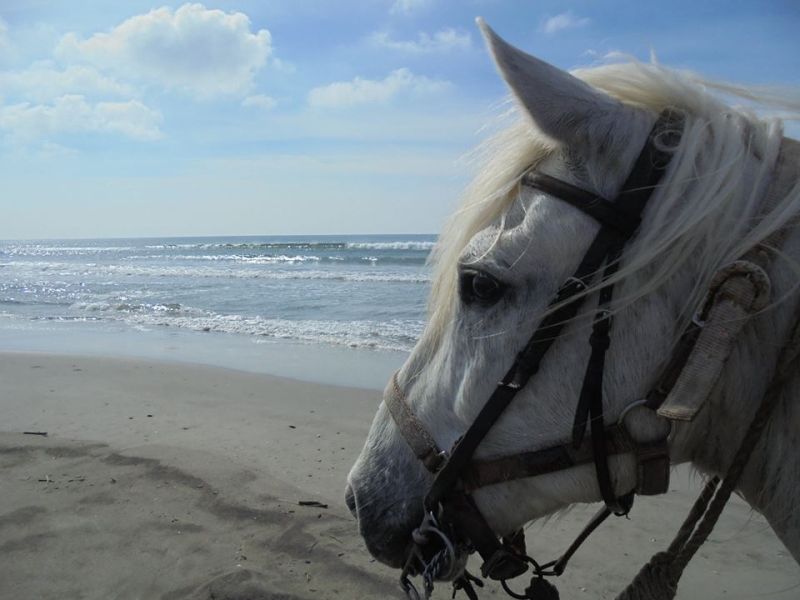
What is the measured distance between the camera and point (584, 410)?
3.62 ft

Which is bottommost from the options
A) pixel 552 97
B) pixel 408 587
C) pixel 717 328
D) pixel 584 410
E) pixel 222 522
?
pixel 222 522

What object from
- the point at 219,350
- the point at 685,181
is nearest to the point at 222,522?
the point at 685,181

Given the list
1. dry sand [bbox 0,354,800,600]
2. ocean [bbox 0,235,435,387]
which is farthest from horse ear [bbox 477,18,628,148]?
ocean [bbox 0,235,435,387]

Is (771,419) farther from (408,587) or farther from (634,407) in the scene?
(408,587)

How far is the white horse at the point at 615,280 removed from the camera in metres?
1.06

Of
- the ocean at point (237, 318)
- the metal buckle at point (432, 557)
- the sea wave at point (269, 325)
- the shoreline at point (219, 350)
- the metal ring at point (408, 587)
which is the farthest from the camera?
the sea wave at point (269, 325)

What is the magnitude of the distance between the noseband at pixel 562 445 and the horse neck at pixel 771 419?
0.15 m

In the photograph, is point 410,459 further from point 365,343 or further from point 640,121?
point 365,343

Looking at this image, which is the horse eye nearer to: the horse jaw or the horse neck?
the horse jaw

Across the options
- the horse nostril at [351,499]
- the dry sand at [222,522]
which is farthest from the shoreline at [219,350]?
the horse nostril at [351,499]

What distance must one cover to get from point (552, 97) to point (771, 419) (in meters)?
0.75

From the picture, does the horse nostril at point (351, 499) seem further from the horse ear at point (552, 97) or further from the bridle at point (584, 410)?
the horse ear at point (552, 97)

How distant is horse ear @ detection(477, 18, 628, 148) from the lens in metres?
1.11

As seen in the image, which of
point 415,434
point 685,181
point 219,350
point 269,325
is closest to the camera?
point 685,181
